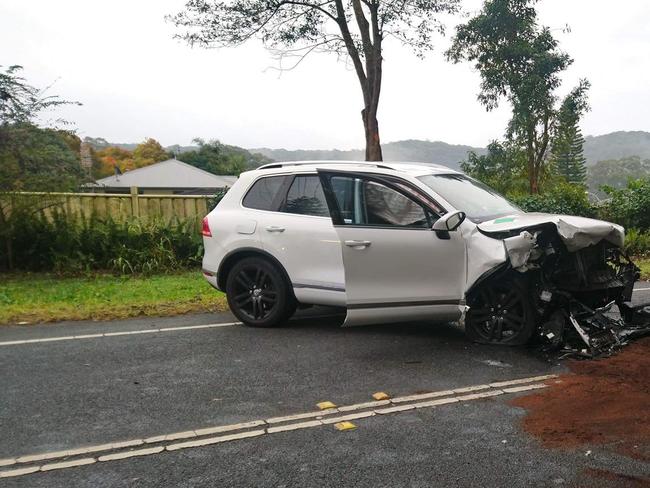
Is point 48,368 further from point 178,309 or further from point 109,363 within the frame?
point 178,309

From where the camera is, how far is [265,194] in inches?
275

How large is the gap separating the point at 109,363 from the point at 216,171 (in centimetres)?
7983

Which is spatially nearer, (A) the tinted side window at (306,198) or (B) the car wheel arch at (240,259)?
(A) the tinted side window at (306,198)

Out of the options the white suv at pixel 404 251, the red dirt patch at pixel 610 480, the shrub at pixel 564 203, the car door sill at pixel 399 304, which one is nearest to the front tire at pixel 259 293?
the white suv at pixel 404 251

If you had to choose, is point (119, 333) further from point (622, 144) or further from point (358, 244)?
point (622, 144)

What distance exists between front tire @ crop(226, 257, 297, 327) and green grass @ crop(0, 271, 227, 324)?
146 cm

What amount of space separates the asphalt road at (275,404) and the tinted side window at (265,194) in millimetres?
1436

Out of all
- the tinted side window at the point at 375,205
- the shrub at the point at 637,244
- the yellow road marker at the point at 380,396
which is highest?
the tinted side window at the point at 375,205

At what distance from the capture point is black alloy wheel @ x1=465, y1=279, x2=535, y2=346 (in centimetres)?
548

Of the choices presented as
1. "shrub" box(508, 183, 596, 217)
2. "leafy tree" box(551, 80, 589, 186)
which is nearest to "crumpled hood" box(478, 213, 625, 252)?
"shrub" box(508, 183, 596, 217)

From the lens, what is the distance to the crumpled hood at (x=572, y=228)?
5.23 meters

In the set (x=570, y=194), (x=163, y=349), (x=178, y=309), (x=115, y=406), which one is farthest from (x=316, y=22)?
(x=115, y=406)

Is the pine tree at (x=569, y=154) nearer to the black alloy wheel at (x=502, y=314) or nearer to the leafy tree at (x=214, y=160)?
the black alloy wheel at (x=502, y=314)

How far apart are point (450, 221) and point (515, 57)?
95.9ft
